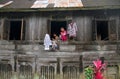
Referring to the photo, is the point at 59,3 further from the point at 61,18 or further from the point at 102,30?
the point at 102,30

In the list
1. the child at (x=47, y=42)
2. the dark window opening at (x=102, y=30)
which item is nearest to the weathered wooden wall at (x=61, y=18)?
the child at (x=47, y=42)

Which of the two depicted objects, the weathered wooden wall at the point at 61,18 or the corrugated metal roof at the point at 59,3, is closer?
the weathered wooden wall at the point at 61,18

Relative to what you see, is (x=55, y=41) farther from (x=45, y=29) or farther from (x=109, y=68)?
(x=109, y=68)

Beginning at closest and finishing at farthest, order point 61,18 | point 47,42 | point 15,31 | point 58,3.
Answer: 1. point 47,42
2. point 61,18
3. point 58,3
4. point 15,31

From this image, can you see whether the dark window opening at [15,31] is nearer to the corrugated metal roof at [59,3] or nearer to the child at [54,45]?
the corrugated metal roof at [59,3]

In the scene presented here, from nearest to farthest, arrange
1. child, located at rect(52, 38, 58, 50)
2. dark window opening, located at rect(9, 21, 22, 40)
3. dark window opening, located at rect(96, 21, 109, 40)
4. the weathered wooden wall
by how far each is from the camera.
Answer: child, located at rect(52, 38, 58, 50) < the weathered wooden wall < dark window opening, located at rect(96, 21, 109, 40) < dark window opening, located at rect(9, 21, 22, 40)

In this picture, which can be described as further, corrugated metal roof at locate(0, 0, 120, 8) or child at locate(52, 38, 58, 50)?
corrugated metal roof at locate(0, 0, 120, 8)

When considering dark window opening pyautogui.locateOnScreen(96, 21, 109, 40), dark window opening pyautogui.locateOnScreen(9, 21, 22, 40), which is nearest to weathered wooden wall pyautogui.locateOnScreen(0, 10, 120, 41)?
dark window opening pyautogui.locateOnScreen(96, 21, 109, 40)

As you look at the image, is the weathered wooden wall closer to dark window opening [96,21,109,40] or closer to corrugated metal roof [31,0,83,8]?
corrugated metal roof [31,0,83,8]

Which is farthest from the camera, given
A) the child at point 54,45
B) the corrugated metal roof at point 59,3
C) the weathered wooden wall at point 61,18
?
the corrugated metal roof at point 59,3

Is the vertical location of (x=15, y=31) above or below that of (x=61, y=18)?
below

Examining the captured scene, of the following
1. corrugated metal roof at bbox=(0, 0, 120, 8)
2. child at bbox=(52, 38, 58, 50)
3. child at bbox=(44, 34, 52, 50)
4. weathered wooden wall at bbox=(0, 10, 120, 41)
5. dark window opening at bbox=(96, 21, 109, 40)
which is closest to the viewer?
child at bbox=(44, 34, 52, 50)

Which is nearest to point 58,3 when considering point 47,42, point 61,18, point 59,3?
point 59,3

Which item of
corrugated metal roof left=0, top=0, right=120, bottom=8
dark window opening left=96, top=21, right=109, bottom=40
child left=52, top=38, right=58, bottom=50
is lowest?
child left=52, top=38, right=58, bottom=50
